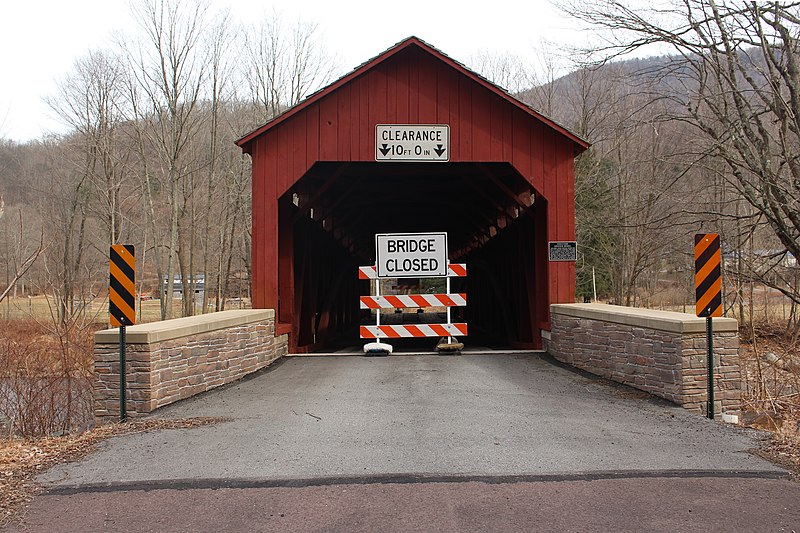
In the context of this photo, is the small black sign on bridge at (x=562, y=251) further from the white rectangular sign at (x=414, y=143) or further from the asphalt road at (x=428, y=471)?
the asphalt road at (x=428, y=471)

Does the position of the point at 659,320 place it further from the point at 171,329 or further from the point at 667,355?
the point at 171,329

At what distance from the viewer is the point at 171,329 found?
7.38m

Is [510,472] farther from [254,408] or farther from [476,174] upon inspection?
[476,174]

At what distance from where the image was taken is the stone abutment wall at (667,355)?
22.8 ft

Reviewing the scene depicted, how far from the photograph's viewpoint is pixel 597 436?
566 centimetres

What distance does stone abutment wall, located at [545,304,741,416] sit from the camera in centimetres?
694

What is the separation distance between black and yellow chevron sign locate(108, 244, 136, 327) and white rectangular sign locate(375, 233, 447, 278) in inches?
203

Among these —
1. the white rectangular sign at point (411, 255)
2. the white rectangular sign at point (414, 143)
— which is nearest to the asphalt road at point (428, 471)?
the white rectangular sign at point (411, 255)

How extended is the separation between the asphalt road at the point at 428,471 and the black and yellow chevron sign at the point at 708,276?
3.61ft

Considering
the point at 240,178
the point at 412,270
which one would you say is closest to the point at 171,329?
the point at 412,270

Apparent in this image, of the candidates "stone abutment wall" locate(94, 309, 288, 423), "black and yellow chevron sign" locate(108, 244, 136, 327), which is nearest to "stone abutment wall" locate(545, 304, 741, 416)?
"stone abutment wall" locate(94, 309, 288, 423)

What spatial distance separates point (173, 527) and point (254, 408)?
3.42 metres

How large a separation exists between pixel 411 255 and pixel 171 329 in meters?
5.09

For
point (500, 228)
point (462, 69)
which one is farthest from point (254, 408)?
point (500, 228)
